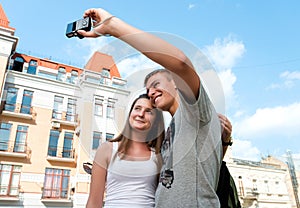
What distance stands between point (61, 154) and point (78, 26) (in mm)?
7381

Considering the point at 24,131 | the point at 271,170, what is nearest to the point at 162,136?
the point at 24,131

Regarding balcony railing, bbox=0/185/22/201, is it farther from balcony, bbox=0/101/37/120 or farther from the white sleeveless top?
the white sleeveless top

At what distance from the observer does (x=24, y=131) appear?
7.09m

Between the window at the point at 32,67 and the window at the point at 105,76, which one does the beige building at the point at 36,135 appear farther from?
the window at the point at 105,76

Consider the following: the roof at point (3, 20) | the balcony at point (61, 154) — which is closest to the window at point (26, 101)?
the balcony at point (61, 154)

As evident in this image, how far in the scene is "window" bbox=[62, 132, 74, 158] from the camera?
23.9ft

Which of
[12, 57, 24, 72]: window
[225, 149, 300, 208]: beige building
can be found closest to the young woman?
[12, 57, 24, 72]: window

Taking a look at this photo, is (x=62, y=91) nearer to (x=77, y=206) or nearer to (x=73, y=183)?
(x=73, y=183)

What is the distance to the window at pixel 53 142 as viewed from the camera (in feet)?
23.7

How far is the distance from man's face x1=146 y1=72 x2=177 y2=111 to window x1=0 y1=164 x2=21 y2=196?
7074mm

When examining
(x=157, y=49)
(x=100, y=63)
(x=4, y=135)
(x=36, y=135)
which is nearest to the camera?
(x=157, y=49)

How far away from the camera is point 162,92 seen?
0.43 meters

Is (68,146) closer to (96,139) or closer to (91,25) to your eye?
(96,139)

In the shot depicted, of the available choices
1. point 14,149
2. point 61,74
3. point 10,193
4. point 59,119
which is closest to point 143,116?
point 10,193
